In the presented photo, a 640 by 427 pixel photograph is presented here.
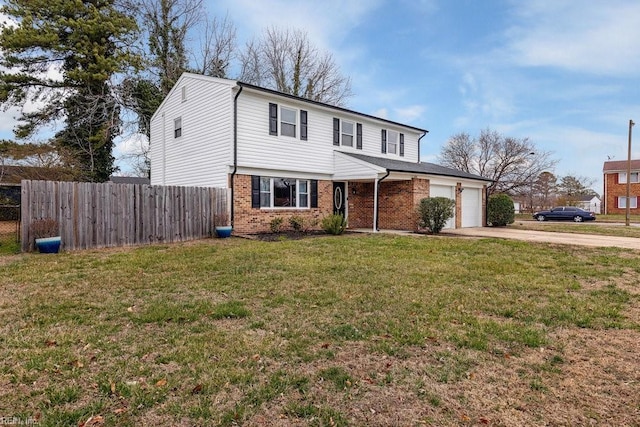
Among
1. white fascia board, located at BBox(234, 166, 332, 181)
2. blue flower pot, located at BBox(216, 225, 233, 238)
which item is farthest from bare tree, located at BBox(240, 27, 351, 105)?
blue flower pot, located at BBox(216, 225, 233, 238)

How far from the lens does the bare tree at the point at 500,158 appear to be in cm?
3186

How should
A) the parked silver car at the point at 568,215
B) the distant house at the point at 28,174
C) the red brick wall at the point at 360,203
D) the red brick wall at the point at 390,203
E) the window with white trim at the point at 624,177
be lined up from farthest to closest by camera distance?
1. the window with white trim at the point at 624,177
2. the parked silver car at the point at 568,215
3. the distant house at the point at 28,174
4. the red brick wall at the point at 360,203
5. the red brick wall at the point at 390,203

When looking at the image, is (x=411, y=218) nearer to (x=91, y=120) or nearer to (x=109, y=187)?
(x=109, y=187)

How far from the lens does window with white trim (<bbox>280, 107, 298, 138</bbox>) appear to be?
547 inches

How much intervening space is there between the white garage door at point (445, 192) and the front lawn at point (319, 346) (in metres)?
9.93

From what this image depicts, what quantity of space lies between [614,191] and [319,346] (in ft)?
156

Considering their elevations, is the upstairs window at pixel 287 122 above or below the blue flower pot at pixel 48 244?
above

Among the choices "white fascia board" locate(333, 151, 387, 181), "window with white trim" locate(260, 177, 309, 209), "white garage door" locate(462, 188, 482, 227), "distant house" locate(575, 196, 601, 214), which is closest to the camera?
"window with white trim" locate(260, 177, 309, 209)

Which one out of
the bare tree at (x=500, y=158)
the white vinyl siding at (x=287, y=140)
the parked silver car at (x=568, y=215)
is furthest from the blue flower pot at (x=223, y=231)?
the parked silver car at (x=568, y=215)

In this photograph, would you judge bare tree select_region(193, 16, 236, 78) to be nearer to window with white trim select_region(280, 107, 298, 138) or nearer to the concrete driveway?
window with white trim select_region(280, 107, 298, 138)

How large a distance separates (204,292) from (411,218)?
1158 centimetres

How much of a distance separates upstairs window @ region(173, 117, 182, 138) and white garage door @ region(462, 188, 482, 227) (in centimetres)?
1410

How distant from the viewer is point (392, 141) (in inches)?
742

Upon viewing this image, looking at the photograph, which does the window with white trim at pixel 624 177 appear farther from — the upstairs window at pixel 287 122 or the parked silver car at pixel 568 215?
the upstairs window at pixel 287 122
